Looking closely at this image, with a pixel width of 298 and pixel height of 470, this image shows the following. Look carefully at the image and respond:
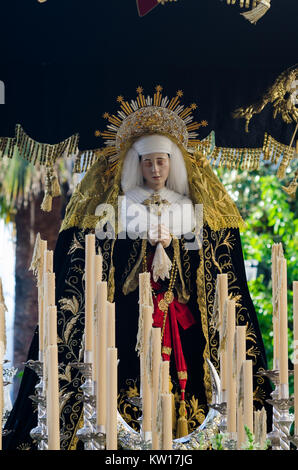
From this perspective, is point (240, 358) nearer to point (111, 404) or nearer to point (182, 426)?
point (111, 404)

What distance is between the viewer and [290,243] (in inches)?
341

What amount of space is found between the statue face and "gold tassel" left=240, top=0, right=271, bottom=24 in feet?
2.39

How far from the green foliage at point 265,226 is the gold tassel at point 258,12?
365cm

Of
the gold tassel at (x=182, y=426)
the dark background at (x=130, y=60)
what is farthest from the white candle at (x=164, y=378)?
the dark background at (x=130, y=60)

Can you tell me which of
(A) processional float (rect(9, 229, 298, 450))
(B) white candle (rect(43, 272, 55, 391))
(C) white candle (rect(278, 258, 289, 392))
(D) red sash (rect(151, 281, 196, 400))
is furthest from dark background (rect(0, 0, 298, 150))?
(C) white candle (rect(278, 258, 289, 392))

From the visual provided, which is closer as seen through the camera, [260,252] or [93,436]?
[93,436]

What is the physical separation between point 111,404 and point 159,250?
2017 millimetres

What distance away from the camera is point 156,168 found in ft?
15.9

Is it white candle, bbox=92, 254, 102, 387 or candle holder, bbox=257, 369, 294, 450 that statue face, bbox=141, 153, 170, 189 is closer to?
white candle, bbox=92, 254, 102, 387

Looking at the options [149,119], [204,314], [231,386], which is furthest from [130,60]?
[231,386]

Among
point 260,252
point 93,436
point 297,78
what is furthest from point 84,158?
point 260,252

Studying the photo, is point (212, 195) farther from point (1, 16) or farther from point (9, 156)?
point (1, 16)

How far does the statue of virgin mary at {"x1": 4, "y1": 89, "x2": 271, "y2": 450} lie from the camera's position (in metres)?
4.74

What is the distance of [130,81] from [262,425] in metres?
2.44
